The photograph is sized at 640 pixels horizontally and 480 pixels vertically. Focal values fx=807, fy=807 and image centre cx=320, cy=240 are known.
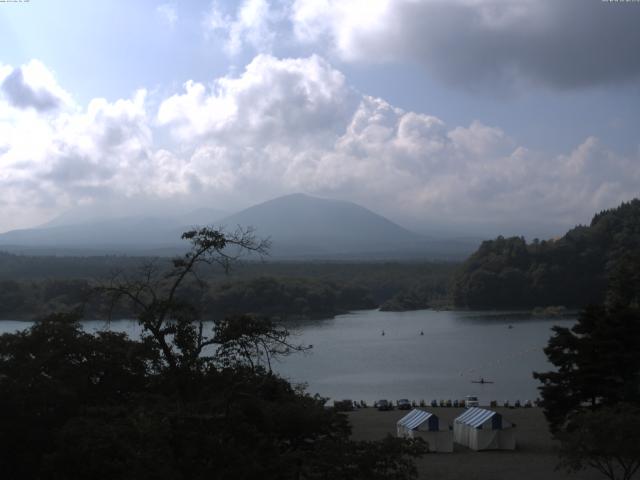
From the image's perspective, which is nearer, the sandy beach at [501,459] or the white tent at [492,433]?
the sandy beach at [501,459]

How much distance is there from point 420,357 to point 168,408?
22.6 meters

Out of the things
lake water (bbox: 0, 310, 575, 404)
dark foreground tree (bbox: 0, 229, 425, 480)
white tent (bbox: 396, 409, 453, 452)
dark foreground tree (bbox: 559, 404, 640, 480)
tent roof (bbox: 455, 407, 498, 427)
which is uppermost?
dark foreground tree (bbox: 0, 229, 425, 480)

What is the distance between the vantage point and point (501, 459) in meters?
10.7

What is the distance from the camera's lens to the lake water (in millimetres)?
20500

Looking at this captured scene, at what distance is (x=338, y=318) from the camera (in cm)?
4150

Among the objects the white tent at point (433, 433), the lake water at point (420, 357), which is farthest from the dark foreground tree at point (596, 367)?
the lake water at point (420, 357)

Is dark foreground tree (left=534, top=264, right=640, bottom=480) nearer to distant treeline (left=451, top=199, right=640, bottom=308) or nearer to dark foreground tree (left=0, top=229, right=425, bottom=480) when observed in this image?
dark foreground tree (left=0, top=229, right=425, bottom=480)

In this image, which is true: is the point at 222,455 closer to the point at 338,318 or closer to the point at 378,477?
the point at 378,477

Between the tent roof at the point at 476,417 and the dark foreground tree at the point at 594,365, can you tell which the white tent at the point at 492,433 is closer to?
the tent roof at the point at 476,417

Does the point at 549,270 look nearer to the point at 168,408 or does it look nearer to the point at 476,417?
the point at 476,417

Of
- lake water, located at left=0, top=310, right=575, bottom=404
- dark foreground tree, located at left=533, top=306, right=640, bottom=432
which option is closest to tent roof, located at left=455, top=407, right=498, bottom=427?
dark foreground tree, located at left=533, top=306, right=640, bottom=432

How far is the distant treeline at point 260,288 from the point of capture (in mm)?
37500

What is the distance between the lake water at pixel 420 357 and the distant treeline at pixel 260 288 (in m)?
2.49

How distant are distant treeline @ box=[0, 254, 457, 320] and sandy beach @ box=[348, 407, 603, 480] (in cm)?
1262
